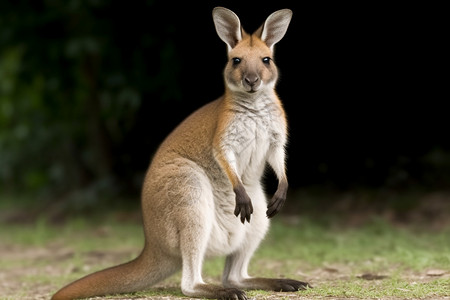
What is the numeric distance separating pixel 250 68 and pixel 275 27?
49 centimetres

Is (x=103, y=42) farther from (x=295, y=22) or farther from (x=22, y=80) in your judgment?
(x=295, y=22)

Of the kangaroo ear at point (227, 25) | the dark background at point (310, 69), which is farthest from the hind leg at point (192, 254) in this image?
the dark background at point (310, 69)

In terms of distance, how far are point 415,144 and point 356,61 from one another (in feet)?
4.68

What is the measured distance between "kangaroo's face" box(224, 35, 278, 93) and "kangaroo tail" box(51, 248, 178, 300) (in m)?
1.27

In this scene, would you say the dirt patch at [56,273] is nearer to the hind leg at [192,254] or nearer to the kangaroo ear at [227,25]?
the hind leg at [192,254]

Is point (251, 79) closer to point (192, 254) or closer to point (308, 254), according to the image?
point (192, 254)

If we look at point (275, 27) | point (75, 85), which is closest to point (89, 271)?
point (275, 27)

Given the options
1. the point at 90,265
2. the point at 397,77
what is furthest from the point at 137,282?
the point at 397,77

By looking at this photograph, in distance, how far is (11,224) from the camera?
10.9 m

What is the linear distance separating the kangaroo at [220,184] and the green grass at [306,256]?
0.91 feet

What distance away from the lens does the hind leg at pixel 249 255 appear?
490cm

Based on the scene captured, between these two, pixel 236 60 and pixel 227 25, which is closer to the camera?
pixel 236 60

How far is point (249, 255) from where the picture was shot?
5.04 metres

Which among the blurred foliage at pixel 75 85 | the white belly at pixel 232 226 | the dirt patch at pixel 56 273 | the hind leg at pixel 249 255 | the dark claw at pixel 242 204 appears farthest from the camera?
the blurred foliage at pixel 75 85
